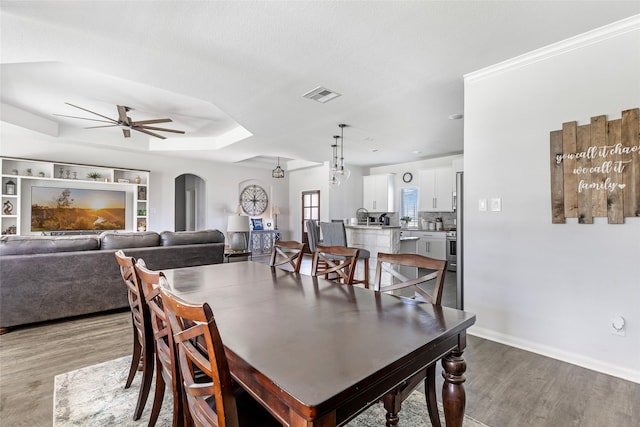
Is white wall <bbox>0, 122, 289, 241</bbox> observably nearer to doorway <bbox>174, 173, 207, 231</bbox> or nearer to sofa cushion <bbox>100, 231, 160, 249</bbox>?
doorway <bbox>174, 173, 207, 231</bbox>

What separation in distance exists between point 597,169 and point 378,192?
5.78 metres

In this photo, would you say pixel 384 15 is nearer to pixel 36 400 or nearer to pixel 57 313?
pixel 36 400

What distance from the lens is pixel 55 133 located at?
537 centimetres

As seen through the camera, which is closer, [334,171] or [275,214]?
[334,171]

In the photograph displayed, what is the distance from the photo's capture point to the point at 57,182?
232 inches

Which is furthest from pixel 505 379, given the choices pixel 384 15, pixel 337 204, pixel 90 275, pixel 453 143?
pixel 337 204

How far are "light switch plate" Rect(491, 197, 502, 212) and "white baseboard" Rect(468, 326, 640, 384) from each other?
3.69 ft

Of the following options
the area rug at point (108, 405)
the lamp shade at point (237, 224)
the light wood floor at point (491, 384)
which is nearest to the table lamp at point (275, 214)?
the lamp shade at point (237, 224)

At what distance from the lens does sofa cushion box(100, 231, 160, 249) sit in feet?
11.3

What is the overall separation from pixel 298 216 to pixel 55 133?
5.79 meters

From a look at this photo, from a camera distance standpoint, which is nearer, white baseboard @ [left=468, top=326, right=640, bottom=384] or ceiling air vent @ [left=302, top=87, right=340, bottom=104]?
white baseboard @ [left=468, top=326, right=640, bottom=384]

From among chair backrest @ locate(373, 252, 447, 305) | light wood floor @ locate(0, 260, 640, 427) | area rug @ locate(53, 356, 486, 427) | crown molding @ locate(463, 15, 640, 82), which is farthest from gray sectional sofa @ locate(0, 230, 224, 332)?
crown molding @ locate(463, 15, 640, 82)

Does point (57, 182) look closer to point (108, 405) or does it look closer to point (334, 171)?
point (334, 171)

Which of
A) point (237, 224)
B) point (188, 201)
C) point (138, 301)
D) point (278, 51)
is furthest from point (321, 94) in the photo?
point (188, 201)
